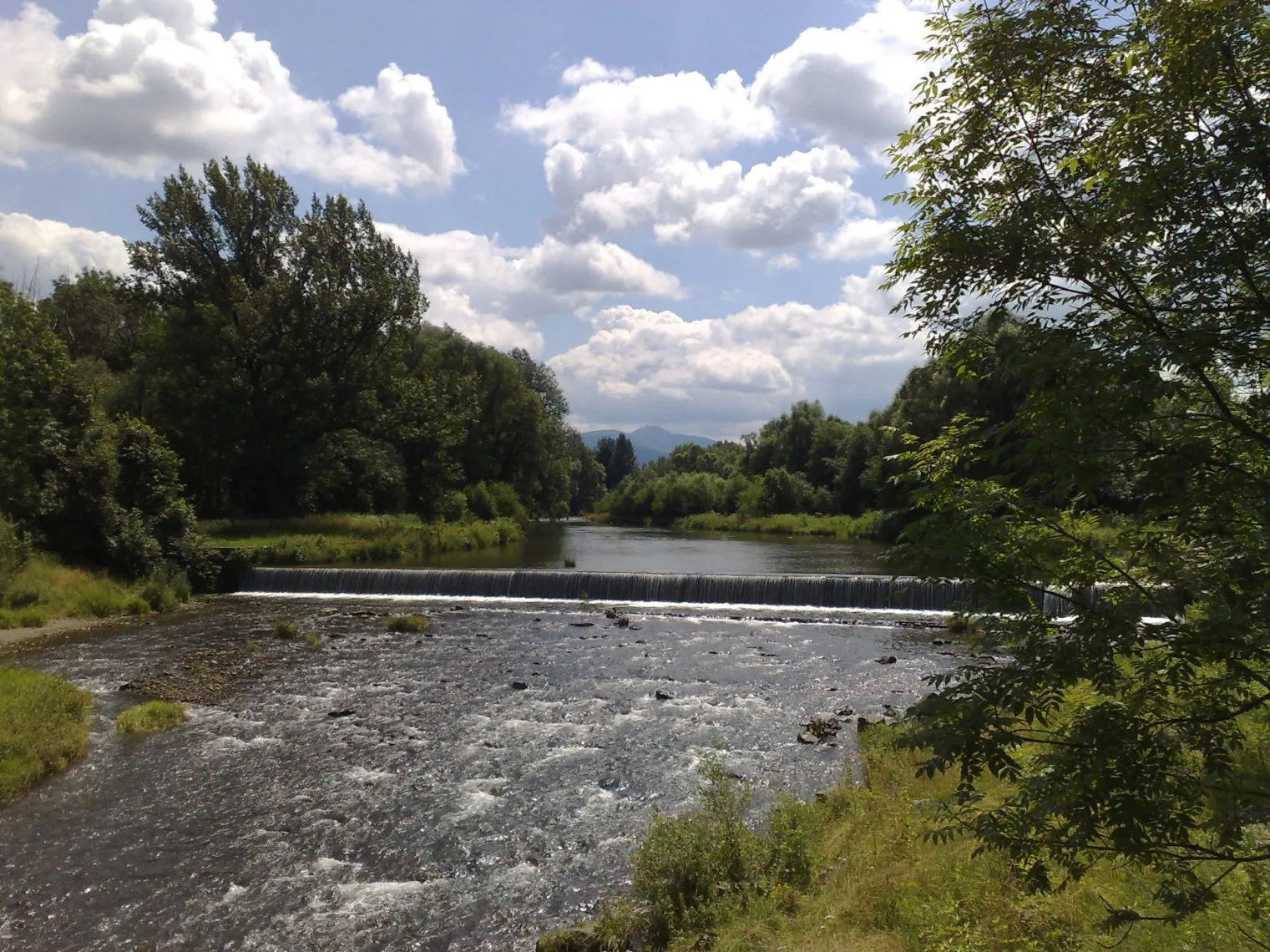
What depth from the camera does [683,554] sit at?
37.8 m

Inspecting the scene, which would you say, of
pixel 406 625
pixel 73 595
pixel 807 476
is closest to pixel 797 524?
pixel 807 476

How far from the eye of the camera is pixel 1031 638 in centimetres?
353

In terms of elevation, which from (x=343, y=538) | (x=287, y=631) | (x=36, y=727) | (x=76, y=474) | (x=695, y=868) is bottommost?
(x=287, y=631)

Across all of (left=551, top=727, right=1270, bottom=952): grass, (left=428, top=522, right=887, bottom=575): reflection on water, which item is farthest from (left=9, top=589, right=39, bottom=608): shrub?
(left=551, top=727, right=1270, bottom=952): grass

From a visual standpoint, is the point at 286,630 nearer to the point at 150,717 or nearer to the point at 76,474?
the point at 150,717

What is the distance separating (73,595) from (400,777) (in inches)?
611

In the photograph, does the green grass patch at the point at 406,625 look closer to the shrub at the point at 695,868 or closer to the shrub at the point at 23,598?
the shrub at the point at 23,598

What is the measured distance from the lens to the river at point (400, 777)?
22.7 feet

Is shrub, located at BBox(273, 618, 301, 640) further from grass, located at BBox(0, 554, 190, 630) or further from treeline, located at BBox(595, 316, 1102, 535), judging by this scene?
treeline, located at BBox(595, 316, 1102, 535)

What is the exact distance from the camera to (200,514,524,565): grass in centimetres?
2861

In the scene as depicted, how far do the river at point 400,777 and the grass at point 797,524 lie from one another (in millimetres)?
32032

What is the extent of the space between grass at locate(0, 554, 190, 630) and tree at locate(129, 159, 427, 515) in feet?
42.8

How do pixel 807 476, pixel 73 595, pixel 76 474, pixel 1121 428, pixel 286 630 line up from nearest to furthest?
pixel 1121 428 → pixel 286 630 → pixel 73 595 → pixel 76 474 → pixel 807 476

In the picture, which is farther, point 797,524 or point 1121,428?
point 797,524
